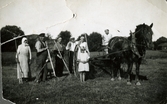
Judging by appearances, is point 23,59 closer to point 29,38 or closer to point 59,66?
point 29,38

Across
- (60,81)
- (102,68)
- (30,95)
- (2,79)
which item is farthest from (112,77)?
(2,79)

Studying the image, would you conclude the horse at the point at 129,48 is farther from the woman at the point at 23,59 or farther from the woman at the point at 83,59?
the woman at the point at 23,59

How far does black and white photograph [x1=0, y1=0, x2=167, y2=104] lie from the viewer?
92.7 inches

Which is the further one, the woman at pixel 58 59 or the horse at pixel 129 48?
the horse at pixel 129 48

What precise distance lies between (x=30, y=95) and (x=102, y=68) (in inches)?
28.2

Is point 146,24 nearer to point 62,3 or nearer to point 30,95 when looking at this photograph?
point 62,3

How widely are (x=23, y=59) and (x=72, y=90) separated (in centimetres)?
53

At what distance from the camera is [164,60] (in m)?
2.66

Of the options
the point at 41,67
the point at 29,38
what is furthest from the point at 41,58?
the point at 29,38

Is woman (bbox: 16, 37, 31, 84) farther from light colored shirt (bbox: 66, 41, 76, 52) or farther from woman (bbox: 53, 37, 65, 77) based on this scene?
light colored shirt (bbox: 66, 41, 76, 52)

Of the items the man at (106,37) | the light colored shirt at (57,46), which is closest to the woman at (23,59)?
the light colored shirt at (57,46)

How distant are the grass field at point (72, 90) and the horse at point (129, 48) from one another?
96mm

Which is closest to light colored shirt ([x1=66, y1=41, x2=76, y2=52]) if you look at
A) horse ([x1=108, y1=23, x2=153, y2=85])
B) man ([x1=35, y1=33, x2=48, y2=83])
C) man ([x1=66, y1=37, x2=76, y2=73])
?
man ([x1=66, y1=37, x2=76, y2=73])

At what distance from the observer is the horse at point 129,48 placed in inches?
100
